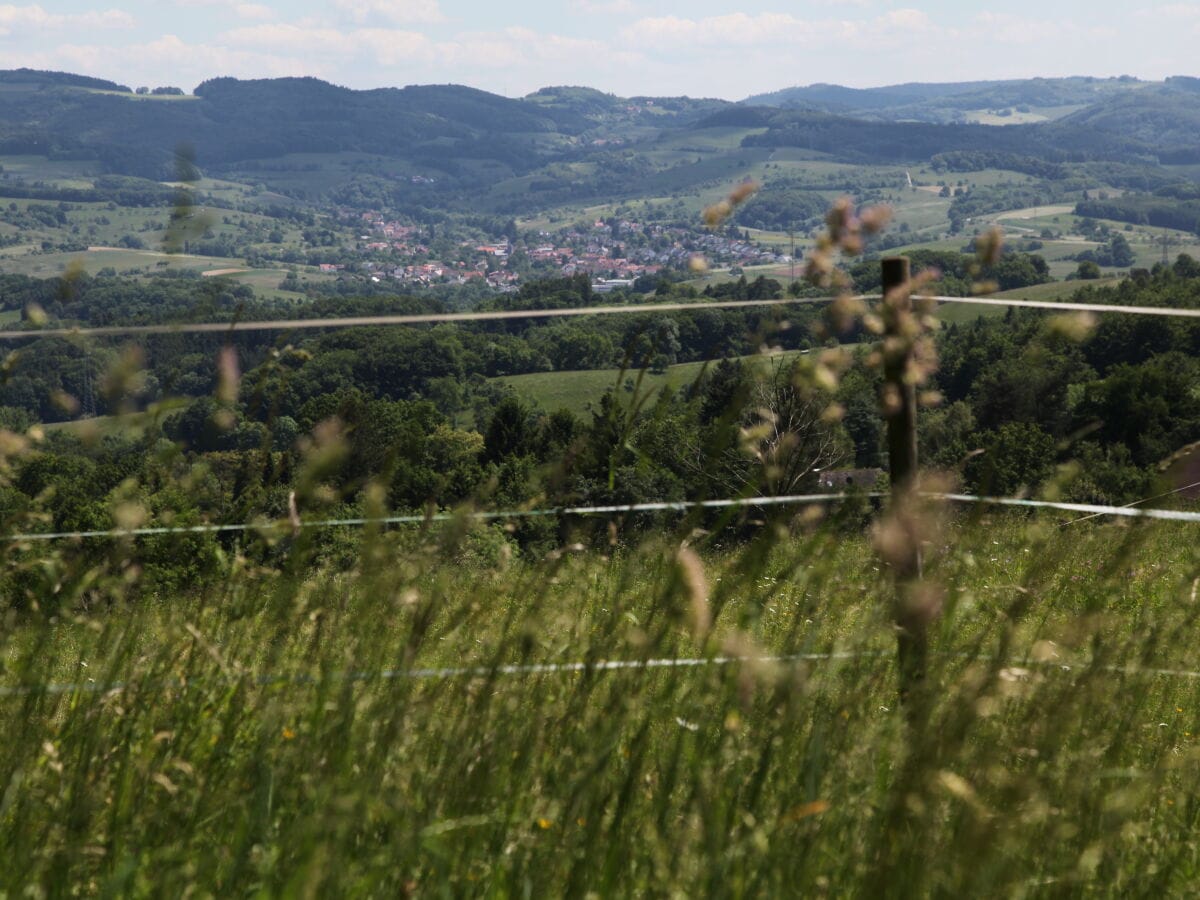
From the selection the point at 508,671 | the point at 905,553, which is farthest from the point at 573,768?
the point at 905,553

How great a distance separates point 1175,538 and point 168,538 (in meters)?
7.43

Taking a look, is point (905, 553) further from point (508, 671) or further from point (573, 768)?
point (508, 671)

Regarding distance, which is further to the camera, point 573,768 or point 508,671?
point 508,671

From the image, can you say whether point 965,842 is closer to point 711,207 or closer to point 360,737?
point 360,737

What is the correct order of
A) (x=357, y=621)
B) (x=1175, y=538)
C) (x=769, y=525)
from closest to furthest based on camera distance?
1. (x=769, y=525)
2. (x=357, y=621)
3. (x=1175, y=538)

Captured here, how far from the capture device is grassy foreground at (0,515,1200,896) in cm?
154

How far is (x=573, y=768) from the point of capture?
1874 mm

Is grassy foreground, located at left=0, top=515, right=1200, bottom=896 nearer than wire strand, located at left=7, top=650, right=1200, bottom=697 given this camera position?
Yes

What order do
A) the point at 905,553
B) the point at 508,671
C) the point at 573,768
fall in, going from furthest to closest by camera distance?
1. the point at 508,671
2. the point at 573,768
3. the point at 905,553

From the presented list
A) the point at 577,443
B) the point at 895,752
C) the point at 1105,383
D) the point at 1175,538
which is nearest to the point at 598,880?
the point at 895,752

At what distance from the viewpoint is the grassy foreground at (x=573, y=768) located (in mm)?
1539

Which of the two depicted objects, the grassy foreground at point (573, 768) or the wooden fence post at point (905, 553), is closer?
the grassy foreground at point (573, 768)

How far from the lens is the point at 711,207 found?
2.22 metres

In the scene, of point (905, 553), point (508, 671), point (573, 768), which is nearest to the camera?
point (905, 553)
